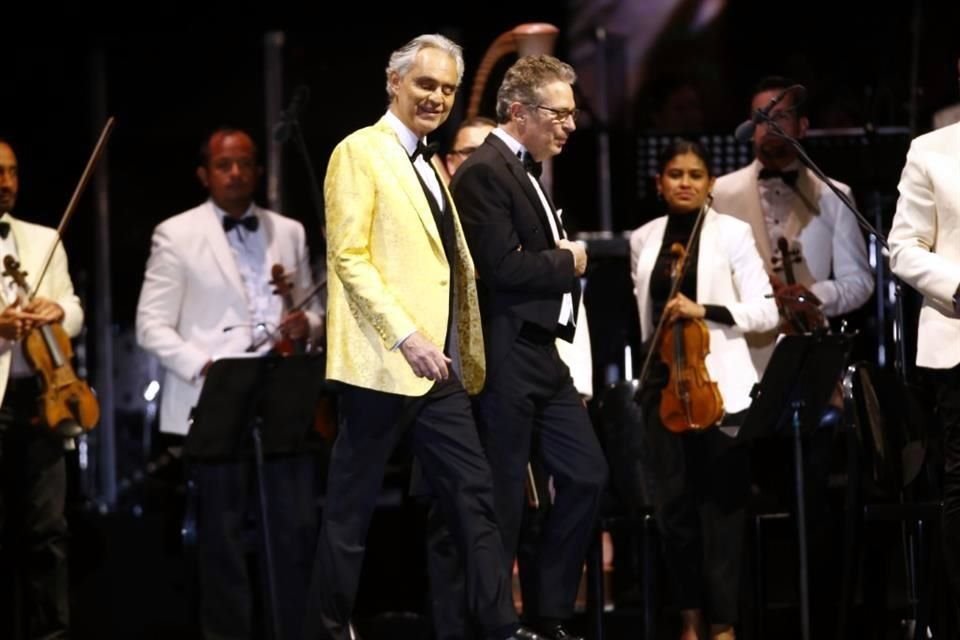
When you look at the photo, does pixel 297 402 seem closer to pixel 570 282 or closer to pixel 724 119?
pixel 570 282

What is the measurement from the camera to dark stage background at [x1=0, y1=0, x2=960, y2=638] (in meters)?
9.04

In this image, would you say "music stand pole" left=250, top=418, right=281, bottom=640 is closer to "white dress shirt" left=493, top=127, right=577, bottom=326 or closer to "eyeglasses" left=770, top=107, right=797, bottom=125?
"white dress shirt" left=493, top=127, right=577, bottom=326

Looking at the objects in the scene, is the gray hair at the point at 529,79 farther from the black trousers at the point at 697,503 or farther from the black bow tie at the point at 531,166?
the black trousers at the point at 697,503

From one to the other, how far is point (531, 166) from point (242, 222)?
62.1 inches

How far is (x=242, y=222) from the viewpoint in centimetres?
643

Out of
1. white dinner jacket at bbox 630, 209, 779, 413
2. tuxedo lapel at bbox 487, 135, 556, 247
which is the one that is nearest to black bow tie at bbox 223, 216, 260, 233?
white dinner jacket at bbox 630, 209, 779, 413

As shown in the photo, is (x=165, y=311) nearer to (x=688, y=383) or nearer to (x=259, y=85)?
(x=688, y=383)

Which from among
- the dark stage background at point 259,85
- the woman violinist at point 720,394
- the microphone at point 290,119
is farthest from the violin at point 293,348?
the dark stage background at point 259,85

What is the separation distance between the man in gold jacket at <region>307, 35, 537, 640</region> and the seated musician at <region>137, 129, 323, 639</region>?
1208 millimetres

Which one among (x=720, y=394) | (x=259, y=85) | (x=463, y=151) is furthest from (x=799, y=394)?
(x=259, y=85)

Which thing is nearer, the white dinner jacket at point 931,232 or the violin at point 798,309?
the white dinner jacket at point 931,232

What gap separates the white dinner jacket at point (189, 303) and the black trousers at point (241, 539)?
1.05ft

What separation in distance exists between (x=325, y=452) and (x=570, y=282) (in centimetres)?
243

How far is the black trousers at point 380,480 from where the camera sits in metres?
4.74
